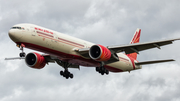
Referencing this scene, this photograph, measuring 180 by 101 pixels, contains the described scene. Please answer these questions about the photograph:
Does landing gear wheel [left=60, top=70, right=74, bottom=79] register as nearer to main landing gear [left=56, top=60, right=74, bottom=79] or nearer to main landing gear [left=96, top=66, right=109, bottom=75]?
main landing gear [left=56, top=60, right=74, bottom=79]

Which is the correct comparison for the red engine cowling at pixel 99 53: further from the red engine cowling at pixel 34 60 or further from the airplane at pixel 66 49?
the red engine cowling at pixel 34 60

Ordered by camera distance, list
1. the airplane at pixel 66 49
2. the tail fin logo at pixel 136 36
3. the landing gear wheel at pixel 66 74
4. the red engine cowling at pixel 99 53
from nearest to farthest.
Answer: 1. the airplane at pixel 66 49
2. the red engine cowling at pixel 99 53
3. the landing gear wheel at pixel 66 74
4. the tail fin logo at pixel 136 36

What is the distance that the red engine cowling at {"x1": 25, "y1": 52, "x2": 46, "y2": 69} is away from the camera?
45.3 metres

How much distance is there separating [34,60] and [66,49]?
326 inches

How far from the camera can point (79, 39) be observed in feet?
138

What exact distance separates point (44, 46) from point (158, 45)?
47.7 ft

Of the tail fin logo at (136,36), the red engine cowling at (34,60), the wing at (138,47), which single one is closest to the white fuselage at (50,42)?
the wing at (138,47)

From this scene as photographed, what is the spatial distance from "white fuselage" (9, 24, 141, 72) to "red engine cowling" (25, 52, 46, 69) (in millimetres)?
5848

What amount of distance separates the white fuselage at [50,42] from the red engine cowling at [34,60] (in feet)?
19.2

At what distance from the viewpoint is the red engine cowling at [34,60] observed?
45259 mm

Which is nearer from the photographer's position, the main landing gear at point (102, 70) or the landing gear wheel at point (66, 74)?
the main landing gear at point (102, 70)

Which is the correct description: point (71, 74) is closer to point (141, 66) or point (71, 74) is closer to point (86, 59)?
point (86, 59)

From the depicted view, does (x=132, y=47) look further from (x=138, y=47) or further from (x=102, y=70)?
(x=102, y=70)

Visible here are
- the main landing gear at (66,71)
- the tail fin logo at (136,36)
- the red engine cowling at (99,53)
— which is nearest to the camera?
the red engine cowling at (99,53)
